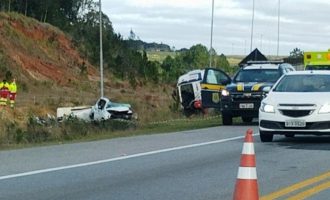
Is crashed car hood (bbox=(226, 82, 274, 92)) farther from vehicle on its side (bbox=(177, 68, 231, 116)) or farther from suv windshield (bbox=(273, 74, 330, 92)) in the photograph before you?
suv windshield (bbox=(273, 74, 330, 92))

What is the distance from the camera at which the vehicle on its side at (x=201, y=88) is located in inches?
1136

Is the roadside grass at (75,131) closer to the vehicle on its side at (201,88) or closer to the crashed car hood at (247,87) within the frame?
the crashed car hood at (247,87)

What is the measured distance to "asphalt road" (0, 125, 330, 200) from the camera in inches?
440

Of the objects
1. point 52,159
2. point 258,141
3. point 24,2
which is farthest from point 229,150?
point 24,2

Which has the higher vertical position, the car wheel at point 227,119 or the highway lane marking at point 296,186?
the highway lane marking at point 296,186

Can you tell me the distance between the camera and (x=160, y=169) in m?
13.8

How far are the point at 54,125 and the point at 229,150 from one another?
1161cm

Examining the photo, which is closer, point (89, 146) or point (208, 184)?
point (208, 184)

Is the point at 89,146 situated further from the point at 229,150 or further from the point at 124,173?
the point at 124,173

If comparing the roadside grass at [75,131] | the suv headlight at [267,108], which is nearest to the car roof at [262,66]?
the roadside grass at [75,131]

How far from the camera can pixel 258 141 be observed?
19.0m

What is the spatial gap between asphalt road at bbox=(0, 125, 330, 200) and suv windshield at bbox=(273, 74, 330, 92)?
120cm

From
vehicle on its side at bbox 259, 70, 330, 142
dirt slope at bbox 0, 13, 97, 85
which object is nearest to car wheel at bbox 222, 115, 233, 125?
vehicle on its side at bbox 259, 70, 330, 142

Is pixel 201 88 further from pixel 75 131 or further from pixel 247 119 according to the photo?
pixel 75 131
